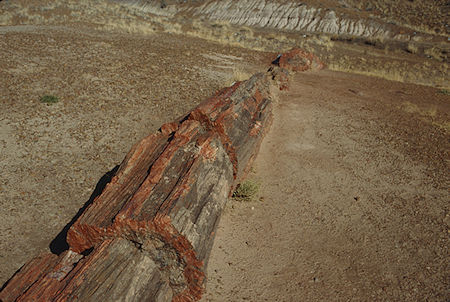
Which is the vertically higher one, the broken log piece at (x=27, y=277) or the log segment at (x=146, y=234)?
the log segment at (x=146, y=234)

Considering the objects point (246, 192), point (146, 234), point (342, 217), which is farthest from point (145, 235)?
point (342, 217)

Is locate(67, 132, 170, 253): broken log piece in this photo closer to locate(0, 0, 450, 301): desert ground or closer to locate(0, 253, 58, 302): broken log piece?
locate(0, 253, 58, 302): broken log piece

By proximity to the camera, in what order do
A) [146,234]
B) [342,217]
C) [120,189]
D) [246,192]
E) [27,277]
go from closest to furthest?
[146,234], [27,277], [120,189], [342,217], [246,192]

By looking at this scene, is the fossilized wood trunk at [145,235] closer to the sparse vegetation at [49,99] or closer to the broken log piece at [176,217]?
the broken log piece at [176,217]

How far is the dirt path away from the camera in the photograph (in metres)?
4.74

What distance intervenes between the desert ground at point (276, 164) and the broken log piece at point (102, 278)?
0.99m

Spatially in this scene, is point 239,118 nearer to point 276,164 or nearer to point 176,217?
point 276,164

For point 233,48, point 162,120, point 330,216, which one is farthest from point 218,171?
point 233,48

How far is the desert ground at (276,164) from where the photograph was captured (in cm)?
498

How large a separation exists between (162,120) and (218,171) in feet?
15.5

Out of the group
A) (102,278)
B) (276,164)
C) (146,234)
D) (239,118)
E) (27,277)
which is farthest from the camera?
(276,164)

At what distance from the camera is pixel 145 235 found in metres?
4.01

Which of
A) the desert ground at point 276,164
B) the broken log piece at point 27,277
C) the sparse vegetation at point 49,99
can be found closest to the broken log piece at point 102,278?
the broken log piece at point 27,277

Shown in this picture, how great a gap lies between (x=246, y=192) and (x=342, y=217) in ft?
6.65
